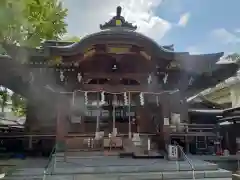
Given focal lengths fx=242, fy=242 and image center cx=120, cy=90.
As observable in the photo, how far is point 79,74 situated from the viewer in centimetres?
840

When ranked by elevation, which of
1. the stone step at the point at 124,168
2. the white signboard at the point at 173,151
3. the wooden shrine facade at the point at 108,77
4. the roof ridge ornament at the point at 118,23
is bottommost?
the stone step at the point at 124,168

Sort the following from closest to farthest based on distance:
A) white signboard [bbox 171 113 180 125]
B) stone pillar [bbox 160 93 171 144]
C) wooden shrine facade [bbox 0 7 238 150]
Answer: wooden shrine facade [bbox 0 7 238 150], stone pillar [bbox 160 93 171 144], white signboard [bbox 171 113 180 125]

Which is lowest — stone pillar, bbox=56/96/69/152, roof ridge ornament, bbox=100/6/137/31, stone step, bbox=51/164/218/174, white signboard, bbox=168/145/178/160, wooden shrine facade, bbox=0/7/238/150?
stone step, bbox=51/164/218/174

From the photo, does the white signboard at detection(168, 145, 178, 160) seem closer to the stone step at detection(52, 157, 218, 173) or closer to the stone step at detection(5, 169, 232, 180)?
the stone step at detection(52, 157, 218, 173)

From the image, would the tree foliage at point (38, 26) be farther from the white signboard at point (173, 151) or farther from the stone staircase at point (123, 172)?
the white signboard at point (173, 151)

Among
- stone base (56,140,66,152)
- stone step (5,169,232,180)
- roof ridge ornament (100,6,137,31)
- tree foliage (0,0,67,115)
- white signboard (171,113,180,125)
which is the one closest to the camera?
stone step (5,169,232,180)

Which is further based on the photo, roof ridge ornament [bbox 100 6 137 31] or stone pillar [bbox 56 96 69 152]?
roof ridge ornament [bbox 100 6 137 31]

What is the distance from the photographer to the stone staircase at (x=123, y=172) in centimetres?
563

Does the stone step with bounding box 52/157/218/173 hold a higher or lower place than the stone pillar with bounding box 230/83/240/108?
lower

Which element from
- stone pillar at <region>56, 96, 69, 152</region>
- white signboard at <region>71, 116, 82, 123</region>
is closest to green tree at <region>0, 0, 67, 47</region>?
stone pillar at <region>56, 96, 69, 152</region>

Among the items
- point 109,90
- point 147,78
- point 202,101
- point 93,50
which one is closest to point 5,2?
point 93,50

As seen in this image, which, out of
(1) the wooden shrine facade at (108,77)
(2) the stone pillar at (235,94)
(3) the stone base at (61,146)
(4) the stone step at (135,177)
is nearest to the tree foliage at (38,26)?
(1) the wooden shrine facade at (108,77)

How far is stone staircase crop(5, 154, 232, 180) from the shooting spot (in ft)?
18.5

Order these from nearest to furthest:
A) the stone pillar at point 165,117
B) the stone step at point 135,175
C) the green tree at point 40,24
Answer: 1. the stone step at point 135,175
2. the green tree at point 40,24
3. the stone pillar at point 165,117
